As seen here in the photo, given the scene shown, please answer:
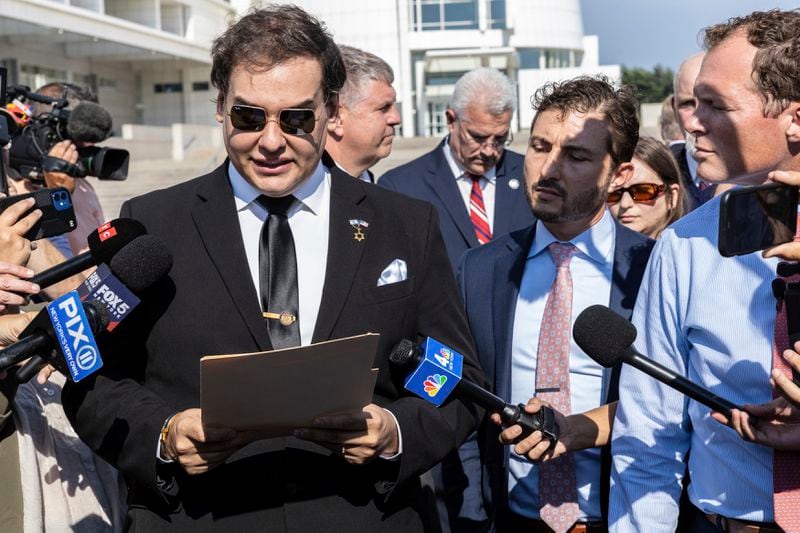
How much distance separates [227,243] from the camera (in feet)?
8.46

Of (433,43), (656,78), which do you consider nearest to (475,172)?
(433,43)

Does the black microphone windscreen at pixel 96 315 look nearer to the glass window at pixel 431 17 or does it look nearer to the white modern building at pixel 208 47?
the white modern building at pixel 208 47

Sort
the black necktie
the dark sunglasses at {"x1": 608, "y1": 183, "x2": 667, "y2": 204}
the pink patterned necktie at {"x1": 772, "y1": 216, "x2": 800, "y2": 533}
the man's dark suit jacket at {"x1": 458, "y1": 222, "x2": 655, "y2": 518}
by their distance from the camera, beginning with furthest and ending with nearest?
1. the dark sunglasses at {"x1": 608, "y1": 183, "x2": 667, "y2": 204}
2. the man's dark suit jacket at {"x1": 458, "y1": 222, "x2": 655, "y2": 518}
3. the black necktie
4. the pink patterned necktie at {"x1": 772, "y1": 216, "x2": 800, "y2": 533}

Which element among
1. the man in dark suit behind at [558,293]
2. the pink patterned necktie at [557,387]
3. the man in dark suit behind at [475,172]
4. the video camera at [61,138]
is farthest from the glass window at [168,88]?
the pink patterned necktie at [557,387]

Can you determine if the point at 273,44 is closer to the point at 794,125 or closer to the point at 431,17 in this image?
the point at 794,125

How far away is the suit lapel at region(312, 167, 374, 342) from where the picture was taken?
2.54m

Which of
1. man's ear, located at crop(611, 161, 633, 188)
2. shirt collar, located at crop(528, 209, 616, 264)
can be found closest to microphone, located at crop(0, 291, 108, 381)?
shirt collar, located at crop(528, 209, 616, 264)

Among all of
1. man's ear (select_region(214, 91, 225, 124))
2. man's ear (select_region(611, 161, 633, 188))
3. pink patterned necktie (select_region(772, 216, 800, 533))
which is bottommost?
pink patterned necktie (select_region(772, 216, 800, 533))

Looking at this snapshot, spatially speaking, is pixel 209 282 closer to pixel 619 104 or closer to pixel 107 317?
pixel 107 317

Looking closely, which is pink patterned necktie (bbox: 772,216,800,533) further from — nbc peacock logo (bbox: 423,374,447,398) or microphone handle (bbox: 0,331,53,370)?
microphone handle (bbox: 0,331,53,370)

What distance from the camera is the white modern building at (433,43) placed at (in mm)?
48594

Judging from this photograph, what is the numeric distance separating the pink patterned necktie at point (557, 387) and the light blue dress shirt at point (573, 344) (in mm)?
38

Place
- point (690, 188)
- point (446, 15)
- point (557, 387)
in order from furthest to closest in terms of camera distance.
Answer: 1. point (446, 15)
2. point (690, 188)
3. point (557, 387)

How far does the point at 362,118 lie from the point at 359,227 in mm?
2999
